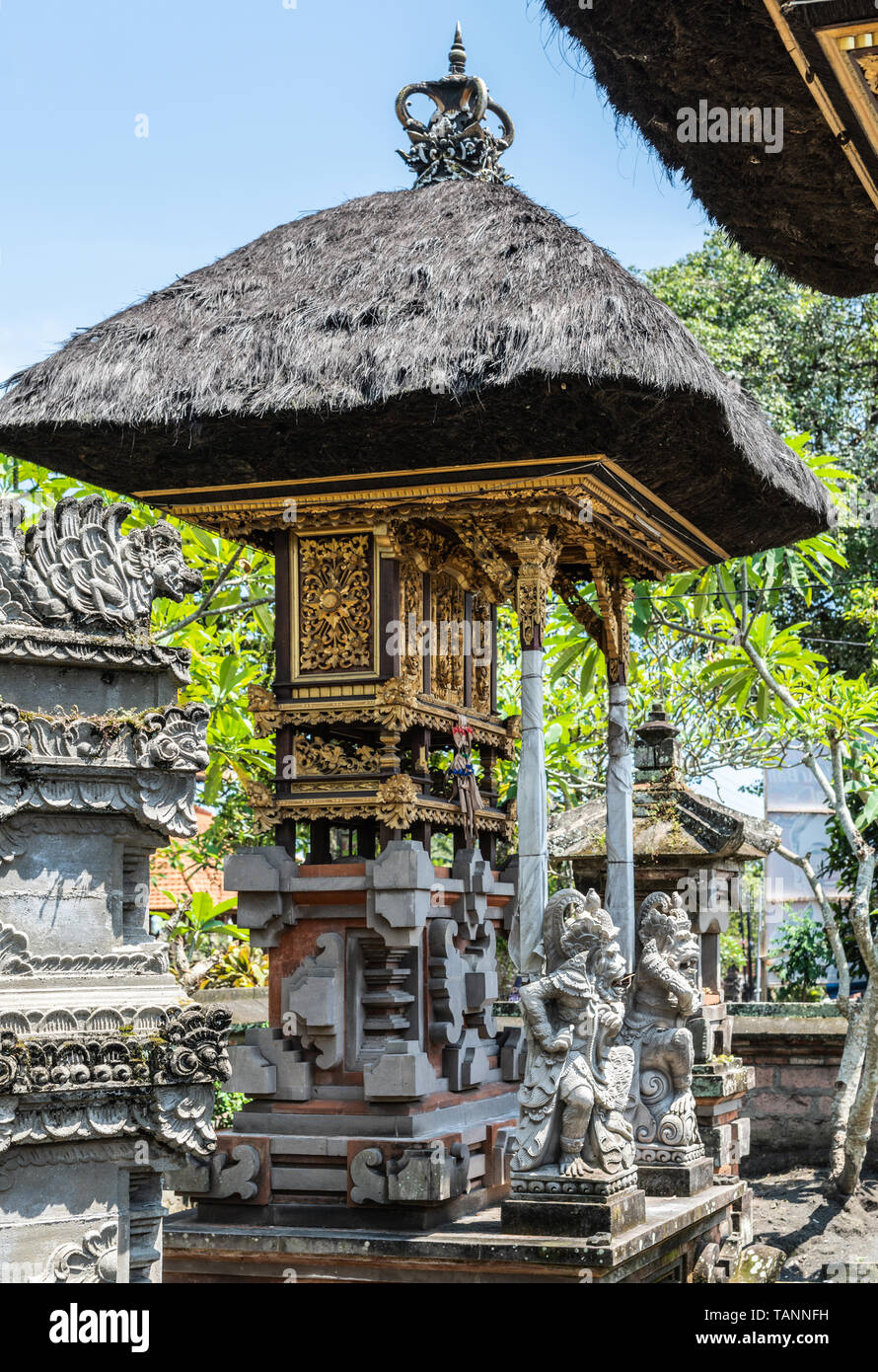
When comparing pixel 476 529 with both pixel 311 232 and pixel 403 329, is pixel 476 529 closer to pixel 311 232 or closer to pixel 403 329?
pixel 403 329

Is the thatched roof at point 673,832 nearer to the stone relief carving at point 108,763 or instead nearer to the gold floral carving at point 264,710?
the gold floral carving at point 264,710

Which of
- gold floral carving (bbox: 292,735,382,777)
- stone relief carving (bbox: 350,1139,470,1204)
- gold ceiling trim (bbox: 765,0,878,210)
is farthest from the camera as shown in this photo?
gold floral carving (bbox: 292,735,382,777)

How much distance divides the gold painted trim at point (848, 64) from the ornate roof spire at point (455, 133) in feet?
18.6

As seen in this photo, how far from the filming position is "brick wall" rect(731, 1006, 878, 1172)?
45.8 ft

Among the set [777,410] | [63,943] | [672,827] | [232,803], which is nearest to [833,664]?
[777,410]

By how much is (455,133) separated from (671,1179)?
260 inches

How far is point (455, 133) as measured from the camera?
10.3 m

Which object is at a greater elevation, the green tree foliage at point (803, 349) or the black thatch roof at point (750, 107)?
the green tree foliage at point (803, 349)

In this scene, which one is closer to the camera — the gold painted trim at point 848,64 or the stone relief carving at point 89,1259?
the gold painted trim at point 848,64

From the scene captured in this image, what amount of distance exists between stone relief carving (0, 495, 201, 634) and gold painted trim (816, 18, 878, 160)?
8.84 ft

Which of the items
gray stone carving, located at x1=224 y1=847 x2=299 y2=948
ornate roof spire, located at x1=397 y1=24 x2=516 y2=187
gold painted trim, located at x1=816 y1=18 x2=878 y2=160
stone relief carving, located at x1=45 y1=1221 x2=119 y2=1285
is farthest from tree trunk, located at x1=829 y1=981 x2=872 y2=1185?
gold painted trim, located at x1=816 y1=18 x2=878 y2=160

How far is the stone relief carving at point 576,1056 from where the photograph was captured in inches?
306

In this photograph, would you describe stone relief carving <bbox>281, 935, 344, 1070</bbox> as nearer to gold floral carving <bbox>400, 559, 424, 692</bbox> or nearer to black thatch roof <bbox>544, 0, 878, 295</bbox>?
gold floral carving <bbox>400, 559, 424, 692</bbox>

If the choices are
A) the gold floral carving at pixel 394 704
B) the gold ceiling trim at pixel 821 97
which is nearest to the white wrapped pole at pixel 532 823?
the gold floral carving at pixel 394 704
